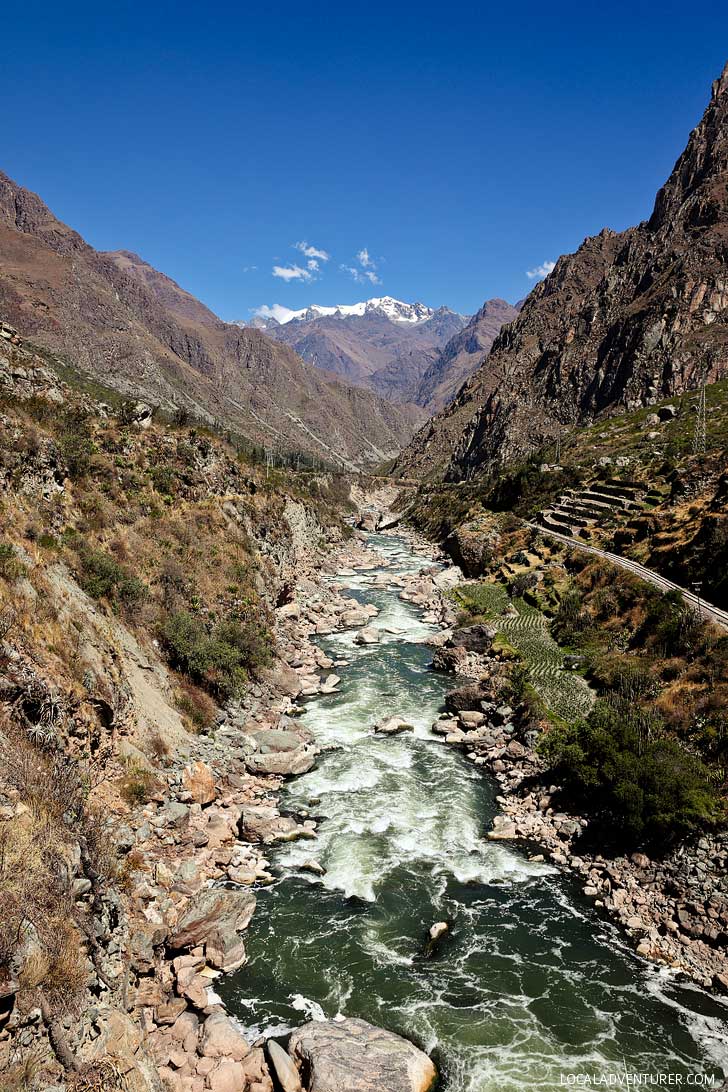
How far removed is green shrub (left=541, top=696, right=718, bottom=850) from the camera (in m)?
18.5

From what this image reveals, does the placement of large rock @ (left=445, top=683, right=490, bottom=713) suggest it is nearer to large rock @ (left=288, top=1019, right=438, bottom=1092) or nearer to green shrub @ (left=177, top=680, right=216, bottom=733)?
green shrub @ (left=177, top=680, right=216, bottom=733)

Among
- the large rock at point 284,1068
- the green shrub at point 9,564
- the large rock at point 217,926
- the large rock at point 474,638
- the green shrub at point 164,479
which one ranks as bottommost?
the large rock at point 217,926

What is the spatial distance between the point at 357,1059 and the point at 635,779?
13.2 meters

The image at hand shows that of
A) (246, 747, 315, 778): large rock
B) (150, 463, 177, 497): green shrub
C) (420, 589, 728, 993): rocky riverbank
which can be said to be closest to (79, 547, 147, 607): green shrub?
(246, 747, 315, 778): large rock

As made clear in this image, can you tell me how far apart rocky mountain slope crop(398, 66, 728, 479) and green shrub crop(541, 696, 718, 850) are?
13105cm

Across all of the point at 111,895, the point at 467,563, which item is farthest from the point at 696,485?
the point at 111,895

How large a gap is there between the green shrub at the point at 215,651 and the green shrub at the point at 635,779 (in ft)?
50.8

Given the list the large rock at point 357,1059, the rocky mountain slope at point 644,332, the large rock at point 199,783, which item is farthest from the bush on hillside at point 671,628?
the rocky mountain slope at point 644,332

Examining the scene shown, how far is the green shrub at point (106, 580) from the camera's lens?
2289 centimetres

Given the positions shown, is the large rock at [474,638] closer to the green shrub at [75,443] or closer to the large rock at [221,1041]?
the green shrub at [75,443]

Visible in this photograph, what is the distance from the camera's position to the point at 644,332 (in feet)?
480

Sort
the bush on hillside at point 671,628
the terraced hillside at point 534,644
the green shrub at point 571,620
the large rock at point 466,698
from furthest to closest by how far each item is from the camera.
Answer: the green shrub at point 571,620 < the large rock at point 466,698 < the terraced hillside at point 534,644 < the bush on hillside at point 671,628

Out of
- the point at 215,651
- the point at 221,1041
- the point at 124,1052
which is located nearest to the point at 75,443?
the point at 215,651

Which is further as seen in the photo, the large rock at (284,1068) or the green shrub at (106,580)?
the green shrub at (106,580)
